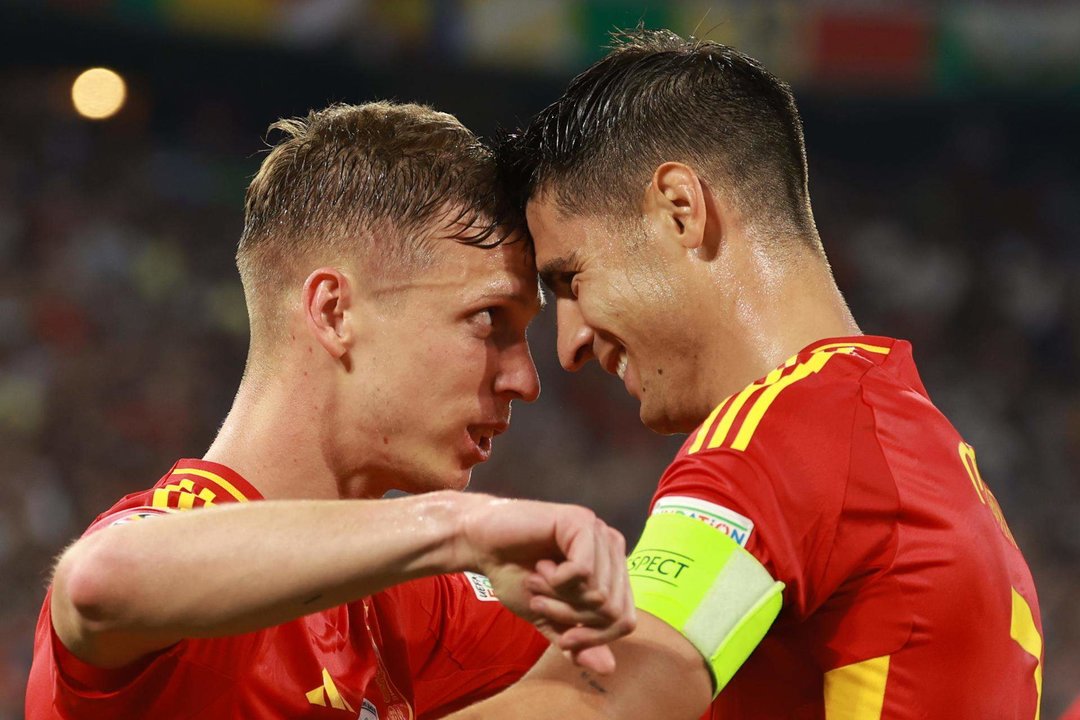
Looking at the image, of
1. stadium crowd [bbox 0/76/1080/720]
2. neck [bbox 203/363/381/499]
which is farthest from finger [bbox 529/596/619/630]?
stadium crowd [bbox 0/76/1080/720]

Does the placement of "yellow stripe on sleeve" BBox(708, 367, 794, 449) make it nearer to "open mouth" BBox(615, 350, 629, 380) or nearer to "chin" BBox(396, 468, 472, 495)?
"open mouth" BBox(615, 350, 629, 380)

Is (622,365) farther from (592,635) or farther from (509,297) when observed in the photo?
(592,635)

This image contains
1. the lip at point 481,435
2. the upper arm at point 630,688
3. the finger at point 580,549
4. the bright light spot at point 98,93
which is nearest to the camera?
the finger at point 580,549

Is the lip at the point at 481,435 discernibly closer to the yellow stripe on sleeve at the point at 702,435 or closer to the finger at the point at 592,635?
the yellow stripe on sleeve at the point at 702,435

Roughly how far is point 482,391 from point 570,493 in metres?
8.73

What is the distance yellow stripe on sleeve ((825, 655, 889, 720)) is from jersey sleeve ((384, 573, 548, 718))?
1200 millimetres

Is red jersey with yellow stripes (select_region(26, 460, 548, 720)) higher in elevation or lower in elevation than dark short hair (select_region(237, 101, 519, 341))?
lower

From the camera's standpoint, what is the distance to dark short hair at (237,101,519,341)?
3.04m

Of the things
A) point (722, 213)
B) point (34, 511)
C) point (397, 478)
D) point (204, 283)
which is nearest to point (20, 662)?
point (34, 511)

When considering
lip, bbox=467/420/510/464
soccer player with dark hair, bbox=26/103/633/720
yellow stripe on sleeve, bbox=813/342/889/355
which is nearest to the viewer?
soccer player with dark hair, bbox=26/103/633/720

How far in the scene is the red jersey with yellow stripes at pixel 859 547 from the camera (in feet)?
7.22

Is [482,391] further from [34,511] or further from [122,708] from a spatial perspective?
[34,511]

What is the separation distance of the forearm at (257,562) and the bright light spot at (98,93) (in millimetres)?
9137

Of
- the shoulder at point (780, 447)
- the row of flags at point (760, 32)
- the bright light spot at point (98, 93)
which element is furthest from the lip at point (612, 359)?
the row of flags at point (760, 32)
